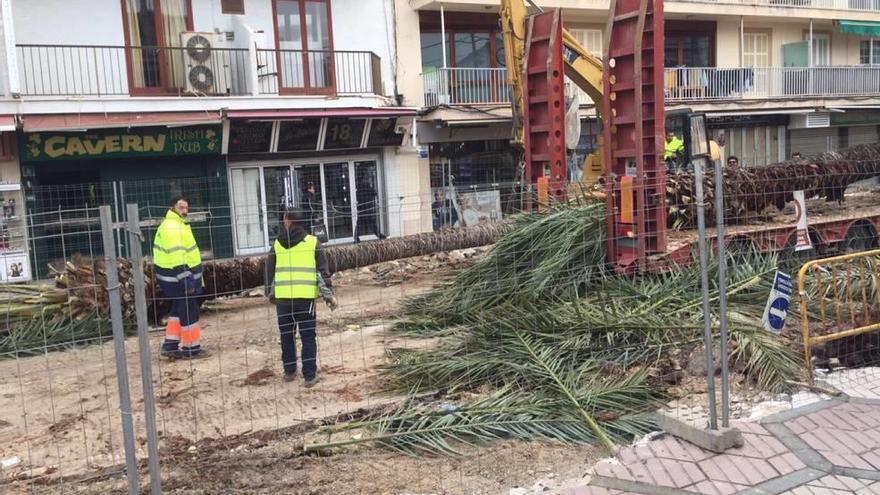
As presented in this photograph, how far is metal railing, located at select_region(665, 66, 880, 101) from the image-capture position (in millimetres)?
22625

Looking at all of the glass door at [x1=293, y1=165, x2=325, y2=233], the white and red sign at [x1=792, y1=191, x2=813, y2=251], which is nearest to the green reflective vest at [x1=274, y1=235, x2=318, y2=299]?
the white and red sign at [x1=792, y1=191, x2=813, y2=251]

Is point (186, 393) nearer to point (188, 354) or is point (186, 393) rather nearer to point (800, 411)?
point (188, 354)

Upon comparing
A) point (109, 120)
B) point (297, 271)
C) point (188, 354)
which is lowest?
point (188, 354)

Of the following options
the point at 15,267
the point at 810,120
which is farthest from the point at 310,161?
the point at 810,120

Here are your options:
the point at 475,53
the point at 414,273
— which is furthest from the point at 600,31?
the point at 414,273

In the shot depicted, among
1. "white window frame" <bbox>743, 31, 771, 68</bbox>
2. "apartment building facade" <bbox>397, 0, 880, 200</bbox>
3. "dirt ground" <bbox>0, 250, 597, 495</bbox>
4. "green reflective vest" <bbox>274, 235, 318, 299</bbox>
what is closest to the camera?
"dirt ground" <bbox>0, 250, 597, 495</bbox>

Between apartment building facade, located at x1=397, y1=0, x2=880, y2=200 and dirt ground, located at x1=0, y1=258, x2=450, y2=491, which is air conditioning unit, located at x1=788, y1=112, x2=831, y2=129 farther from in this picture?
dirt ground, located at x1=0, y1=258, x2=450, y2=491

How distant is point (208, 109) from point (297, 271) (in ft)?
33.3

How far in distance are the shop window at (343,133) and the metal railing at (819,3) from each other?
11375 mm

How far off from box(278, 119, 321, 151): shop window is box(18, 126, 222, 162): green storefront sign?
54.7 inches

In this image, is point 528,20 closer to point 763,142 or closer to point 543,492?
point 543,492

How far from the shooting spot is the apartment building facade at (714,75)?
64.1 ft

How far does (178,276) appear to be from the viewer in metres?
7.80

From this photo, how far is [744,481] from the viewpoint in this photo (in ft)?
14.0
